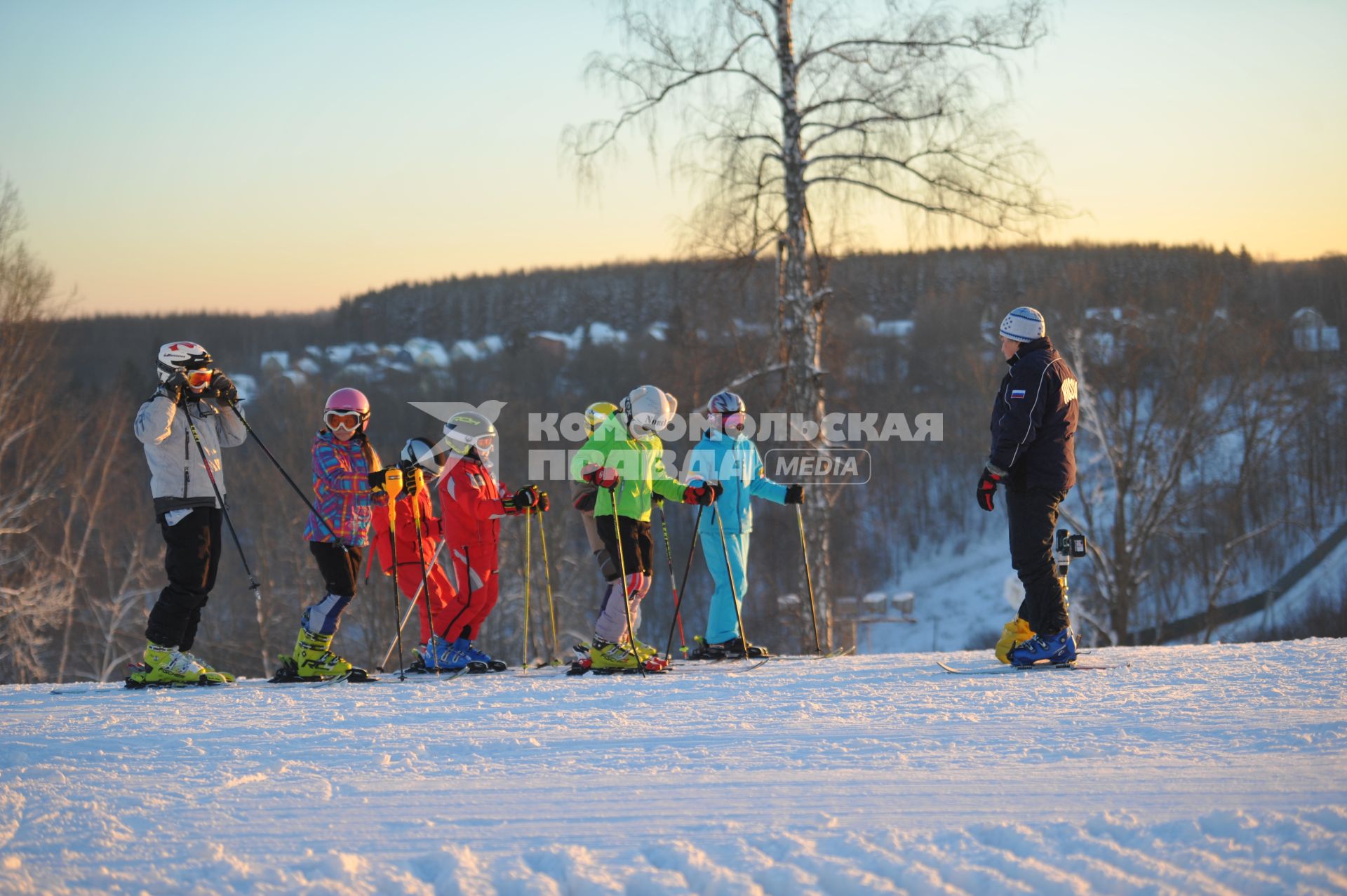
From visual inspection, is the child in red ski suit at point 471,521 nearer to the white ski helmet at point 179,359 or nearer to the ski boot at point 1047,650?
the white ski helmet at point 179,359

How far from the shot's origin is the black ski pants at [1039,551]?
6.68 metres

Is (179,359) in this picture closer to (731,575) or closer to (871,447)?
(731,575)

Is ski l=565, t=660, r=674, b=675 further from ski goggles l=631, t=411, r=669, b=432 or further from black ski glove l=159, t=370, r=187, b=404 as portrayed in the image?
black ski glove l=159, t=370, r=187, b=404

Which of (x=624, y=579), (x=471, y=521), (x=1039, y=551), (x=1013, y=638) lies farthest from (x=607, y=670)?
(x=1039, y=551)

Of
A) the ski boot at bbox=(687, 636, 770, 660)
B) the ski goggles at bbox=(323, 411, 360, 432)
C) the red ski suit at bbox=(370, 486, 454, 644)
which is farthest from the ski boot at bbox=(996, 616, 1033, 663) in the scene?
the ski goggles at bbox=(323, 411, 360, 432)

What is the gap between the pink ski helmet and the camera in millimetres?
7285

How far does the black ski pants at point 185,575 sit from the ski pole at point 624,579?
258cm

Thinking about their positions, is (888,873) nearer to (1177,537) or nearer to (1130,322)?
(1177,537)

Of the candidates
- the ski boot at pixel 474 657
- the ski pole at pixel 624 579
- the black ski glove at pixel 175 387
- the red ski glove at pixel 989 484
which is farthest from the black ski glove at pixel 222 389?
the red ski glove at pixel 989 484

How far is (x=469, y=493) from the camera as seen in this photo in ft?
26.2

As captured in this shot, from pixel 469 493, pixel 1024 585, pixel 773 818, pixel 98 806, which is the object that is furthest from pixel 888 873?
pixel 469 493

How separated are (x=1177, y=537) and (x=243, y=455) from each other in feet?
101

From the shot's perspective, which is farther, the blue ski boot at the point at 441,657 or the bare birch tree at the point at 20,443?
the bare birch tree at the point at 20,443

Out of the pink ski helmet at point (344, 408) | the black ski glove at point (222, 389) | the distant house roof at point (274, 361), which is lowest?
the pink ski helmet at point (344, 408)
